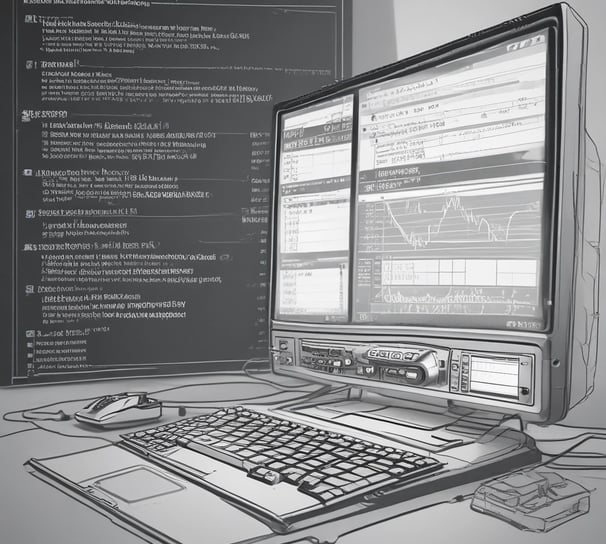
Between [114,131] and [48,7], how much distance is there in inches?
11.1

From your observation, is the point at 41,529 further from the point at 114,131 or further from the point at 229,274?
the point at 114,131

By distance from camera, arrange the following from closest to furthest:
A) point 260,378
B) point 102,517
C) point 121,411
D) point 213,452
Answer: point 102,517 → point 213,452 → point 121,411 → point 260,378

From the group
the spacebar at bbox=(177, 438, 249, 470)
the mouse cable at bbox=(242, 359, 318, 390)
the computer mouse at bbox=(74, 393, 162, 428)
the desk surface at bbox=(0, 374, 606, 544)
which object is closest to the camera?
the desk surface at bbox=(0, 374, 606, 544)

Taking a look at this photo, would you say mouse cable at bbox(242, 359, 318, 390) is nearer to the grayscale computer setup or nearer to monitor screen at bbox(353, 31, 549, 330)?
the grayscale computer setup

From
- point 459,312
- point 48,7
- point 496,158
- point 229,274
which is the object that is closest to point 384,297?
point 459,312

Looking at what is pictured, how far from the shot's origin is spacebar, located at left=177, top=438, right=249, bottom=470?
2.12ft

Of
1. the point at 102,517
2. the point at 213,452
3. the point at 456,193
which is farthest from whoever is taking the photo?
A: the point at 456,193

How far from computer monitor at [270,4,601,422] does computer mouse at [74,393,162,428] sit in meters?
0.22

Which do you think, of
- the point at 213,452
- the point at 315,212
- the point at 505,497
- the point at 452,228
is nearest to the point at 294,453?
the point at 213,452

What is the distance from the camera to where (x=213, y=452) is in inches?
27.0

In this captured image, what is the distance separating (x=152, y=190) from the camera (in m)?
1.31

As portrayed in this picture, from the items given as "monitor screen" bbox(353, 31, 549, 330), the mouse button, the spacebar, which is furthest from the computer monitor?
the spacebar

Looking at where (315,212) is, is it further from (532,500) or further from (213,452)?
(532,500)

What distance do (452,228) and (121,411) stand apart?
0.54 meters
